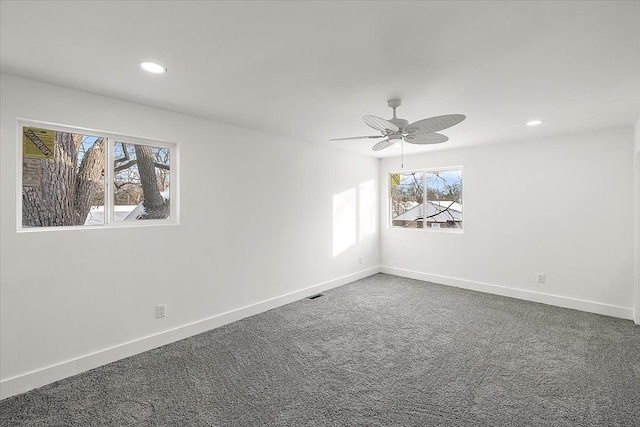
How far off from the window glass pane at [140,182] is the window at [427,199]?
13.4ft

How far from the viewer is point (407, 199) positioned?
577 cm

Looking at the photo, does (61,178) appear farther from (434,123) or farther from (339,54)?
(434,123)

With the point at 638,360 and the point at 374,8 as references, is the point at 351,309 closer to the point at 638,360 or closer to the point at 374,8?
the point at 638,360

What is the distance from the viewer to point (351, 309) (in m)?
3.96

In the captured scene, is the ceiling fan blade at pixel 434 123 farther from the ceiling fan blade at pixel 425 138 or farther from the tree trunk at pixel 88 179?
the tree trunk at pixel 88 179

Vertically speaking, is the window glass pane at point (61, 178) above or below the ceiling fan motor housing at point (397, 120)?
below

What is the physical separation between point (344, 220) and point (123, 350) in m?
3.42

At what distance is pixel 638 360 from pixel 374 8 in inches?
139

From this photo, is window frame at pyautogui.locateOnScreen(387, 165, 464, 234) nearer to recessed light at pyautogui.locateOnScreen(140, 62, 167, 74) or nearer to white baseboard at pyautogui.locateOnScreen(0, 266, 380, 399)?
white baseboard at pyautogui.locateOnScreen(0, 266, 380, 399)

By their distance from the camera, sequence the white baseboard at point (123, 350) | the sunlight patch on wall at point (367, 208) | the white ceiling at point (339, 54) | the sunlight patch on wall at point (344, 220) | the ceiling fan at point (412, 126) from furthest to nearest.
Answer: the sunlight patch on wall at point (367, 208) < the sunlight patch on wall at point (344, 220) < the ceiling fan at point (412, 126) < the white baseboard at point (123, 350) < the white ceiling at point (339, 54)

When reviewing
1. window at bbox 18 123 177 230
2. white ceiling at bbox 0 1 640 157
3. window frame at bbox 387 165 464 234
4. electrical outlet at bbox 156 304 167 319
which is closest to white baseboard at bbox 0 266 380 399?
electrical outlet at bbox 156 304 167 319

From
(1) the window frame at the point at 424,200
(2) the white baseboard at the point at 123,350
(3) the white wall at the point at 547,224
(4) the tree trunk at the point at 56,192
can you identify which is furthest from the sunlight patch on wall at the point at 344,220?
(4) the tree trunk at the point at 56,192

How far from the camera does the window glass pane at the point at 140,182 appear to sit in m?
2.87

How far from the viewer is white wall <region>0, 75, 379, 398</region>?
2.27 meters
